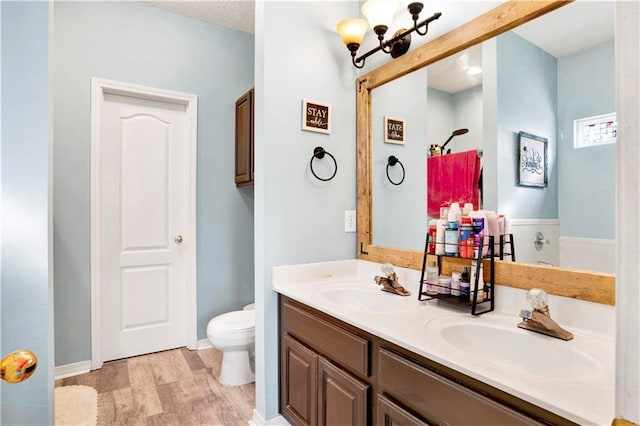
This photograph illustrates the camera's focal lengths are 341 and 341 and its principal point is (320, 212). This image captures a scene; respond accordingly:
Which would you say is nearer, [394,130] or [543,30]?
[543,30]

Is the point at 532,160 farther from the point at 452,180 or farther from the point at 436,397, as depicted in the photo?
the point at 436,397

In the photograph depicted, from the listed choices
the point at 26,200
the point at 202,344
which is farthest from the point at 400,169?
the point at 202,344

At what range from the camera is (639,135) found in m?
0.47

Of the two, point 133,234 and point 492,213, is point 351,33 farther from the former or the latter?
point 133,234

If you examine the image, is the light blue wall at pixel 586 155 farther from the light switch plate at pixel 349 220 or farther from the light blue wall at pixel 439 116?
the light switch plate at pixel 349 220

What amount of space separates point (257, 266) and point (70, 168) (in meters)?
1.74

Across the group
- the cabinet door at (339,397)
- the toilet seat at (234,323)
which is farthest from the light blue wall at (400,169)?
the toilet seat at (234,323)

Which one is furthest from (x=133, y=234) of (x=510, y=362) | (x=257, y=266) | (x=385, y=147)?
(x=510, y=362)

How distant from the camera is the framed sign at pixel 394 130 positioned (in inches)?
76.5

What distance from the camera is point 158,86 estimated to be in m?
2.82

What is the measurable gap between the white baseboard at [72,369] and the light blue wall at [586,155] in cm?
313

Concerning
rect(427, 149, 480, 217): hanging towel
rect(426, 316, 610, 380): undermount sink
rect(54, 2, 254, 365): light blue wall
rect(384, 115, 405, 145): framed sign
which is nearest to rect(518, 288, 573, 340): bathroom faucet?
rect(426, 316, 610, 380): undermount sink

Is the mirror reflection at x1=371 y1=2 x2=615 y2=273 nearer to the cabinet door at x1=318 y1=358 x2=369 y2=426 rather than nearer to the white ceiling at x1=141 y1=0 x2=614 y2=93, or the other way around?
the white ceiling at x1=141 y1=0 x2=614 y2=93

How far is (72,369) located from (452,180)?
2.91 m
